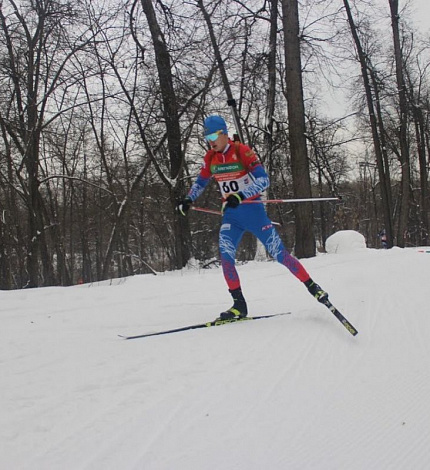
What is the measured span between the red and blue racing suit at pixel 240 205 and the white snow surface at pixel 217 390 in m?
0.66

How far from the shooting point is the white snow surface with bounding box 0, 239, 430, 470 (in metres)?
1.80

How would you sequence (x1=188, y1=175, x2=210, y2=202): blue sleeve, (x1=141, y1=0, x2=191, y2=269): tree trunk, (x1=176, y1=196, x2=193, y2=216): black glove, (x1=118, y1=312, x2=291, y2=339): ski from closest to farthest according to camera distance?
(x1=118, y1=312, x2=291, y2=339): ski → (x1=176, y1=196, x2=193, y2=216): black glove → (x1=188, y1=175, x2=210, y2=202): blue sleeve → (x1=141, y1=0, x2=191, y2=269): tree trunk

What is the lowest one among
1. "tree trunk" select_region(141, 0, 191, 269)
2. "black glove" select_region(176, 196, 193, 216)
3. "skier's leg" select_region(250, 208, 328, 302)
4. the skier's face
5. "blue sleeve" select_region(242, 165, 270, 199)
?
"skier's leg" select_region(250, 208, 328, 302)

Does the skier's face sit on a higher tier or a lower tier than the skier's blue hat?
lower

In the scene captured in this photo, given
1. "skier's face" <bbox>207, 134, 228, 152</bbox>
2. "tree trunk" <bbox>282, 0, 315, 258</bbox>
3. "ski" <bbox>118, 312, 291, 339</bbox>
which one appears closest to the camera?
"ski" <bbox>118, 312, 291, 339</bbox>

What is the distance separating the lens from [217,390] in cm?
246

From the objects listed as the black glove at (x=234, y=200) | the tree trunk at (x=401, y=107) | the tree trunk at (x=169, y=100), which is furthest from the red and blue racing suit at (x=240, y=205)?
the tree trunk at (x=401, y=107)

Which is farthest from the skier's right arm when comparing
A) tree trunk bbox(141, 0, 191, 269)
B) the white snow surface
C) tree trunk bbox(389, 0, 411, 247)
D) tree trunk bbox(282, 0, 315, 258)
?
tree trunk bbox(389, 0, 411, 247)

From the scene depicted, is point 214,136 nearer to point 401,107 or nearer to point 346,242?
point 346,242

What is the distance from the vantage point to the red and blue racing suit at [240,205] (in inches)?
170

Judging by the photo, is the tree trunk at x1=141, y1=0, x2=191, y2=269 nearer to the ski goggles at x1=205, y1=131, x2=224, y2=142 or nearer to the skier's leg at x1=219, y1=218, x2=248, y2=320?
the skier's leg at x1=219, y1=218, x2=248, y2=320

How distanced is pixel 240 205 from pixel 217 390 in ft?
7.38

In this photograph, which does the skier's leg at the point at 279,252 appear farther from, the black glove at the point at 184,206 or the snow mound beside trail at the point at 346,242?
the snow mound beside trail at the point at 346,242

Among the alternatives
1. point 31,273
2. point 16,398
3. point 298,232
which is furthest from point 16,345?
point 31,273
